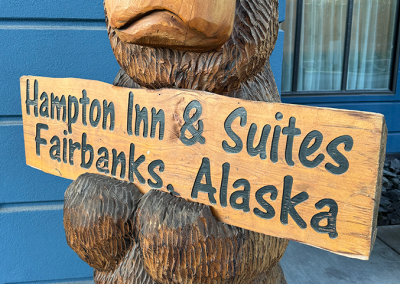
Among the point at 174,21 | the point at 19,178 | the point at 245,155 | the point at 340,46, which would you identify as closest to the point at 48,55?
the point at 19,178

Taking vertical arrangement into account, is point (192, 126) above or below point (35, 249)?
above

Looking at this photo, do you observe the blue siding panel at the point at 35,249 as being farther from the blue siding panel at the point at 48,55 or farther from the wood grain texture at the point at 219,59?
the wood grain texture at the point at 219,59

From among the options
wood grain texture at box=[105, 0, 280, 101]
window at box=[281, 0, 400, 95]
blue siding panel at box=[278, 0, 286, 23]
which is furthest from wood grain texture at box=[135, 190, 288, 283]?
window at box=[281, 0, 400, 95]

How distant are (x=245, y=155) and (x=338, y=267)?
1452 mm

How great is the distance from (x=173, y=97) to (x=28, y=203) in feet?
3.71

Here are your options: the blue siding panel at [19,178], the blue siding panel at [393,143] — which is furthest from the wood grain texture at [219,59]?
the blue siding panel at [393,143]

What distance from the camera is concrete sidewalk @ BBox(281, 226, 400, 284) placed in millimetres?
1722

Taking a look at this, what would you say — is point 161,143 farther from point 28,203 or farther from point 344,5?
point 344,5

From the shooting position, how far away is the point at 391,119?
345cm

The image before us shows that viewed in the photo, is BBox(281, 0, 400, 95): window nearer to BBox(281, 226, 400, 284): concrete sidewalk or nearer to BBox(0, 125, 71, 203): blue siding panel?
BBox(281, 226, 400, 284): concrete sidewalk

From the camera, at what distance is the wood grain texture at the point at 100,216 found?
819mm

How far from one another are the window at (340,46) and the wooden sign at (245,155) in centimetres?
277

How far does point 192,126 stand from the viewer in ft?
2.41

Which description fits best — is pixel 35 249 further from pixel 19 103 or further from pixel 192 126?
pixel 192 126
